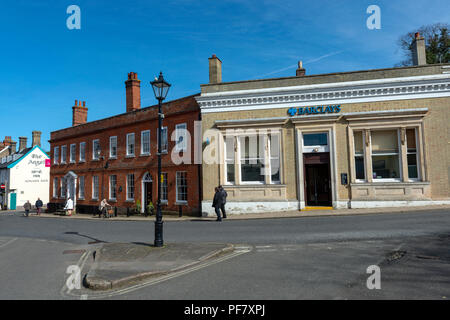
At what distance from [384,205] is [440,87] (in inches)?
261

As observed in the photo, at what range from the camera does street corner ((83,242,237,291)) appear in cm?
647

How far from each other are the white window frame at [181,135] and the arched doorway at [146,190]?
3.76 metres

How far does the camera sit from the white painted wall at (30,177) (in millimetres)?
46375

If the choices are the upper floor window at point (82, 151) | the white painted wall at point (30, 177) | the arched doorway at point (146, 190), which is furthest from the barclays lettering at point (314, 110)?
the white painted wall at point (30, 177)

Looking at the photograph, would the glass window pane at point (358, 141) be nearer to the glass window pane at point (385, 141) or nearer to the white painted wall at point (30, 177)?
the glass window pane at point (385, 141)

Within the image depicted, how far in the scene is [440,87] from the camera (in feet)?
53.9

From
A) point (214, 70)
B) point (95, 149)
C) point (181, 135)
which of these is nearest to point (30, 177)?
point (95, 149)

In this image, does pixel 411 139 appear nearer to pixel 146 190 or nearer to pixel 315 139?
pixel 315 139

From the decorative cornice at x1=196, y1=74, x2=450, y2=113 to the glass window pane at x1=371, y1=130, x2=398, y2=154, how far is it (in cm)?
178

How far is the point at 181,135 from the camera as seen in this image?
21516 mm

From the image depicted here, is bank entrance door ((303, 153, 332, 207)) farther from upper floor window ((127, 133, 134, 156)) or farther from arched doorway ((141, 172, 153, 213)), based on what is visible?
upper floor window ((127, 133, 134, 156))

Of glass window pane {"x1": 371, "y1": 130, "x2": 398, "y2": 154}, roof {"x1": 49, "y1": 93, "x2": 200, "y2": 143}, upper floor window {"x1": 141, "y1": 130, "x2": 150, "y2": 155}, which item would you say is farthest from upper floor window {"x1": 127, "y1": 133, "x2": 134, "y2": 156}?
glass window pane {"x1": 371, "y1": 130, "x2": 398, "y2": 154}
